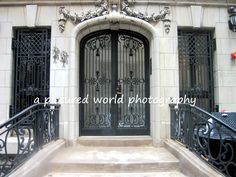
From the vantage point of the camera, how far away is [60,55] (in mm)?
6480

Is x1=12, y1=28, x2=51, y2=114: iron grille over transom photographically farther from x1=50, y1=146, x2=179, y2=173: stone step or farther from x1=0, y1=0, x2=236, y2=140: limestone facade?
x1=50, y1=146, x2=179, y2=173: stone step

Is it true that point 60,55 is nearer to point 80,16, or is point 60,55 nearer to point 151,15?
point 80,16

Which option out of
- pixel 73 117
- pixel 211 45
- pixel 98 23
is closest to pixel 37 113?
pixel 73 117

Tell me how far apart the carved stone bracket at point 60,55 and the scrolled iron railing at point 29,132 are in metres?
1.23

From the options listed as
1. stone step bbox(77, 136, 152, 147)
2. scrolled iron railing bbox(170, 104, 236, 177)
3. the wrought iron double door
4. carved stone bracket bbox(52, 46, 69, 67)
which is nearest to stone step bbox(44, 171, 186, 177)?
scrolled iron railing bbox(170, 104, 236, 177)

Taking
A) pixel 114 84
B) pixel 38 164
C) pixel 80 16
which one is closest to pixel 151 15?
pixel 80 16

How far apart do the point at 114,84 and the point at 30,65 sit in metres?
2.39

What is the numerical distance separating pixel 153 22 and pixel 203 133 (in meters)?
3.50

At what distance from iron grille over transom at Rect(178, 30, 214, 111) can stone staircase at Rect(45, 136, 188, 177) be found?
2.07m

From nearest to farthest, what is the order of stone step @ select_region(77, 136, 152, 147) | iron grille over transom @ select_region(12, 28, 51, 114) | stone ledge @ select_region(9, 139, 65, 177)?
stone ledge @ select_region(9, 139, 65, 177) → stone step @ select_region(77, 136, 152, 147) → iron grille over transom @ select_region(12, 28, 51, 114)

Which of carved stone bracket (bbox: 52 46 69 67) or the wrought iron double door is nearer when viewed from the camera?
carved stone bracket (bbox: 52 46 69 67)

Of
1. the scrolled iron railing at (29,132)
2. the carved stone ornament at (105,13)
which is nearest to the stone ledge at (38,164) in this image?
the scrolled iron railing at (29,132)

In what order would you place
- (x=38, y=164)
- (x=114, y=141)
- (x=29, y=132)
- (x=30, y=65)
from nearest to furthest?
(x=38, y=164)
(x=29, y=132)
(x=114, y=141)
(x=30, y=65)

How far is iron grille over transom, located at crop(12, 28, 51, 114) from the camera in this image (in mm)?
6637
